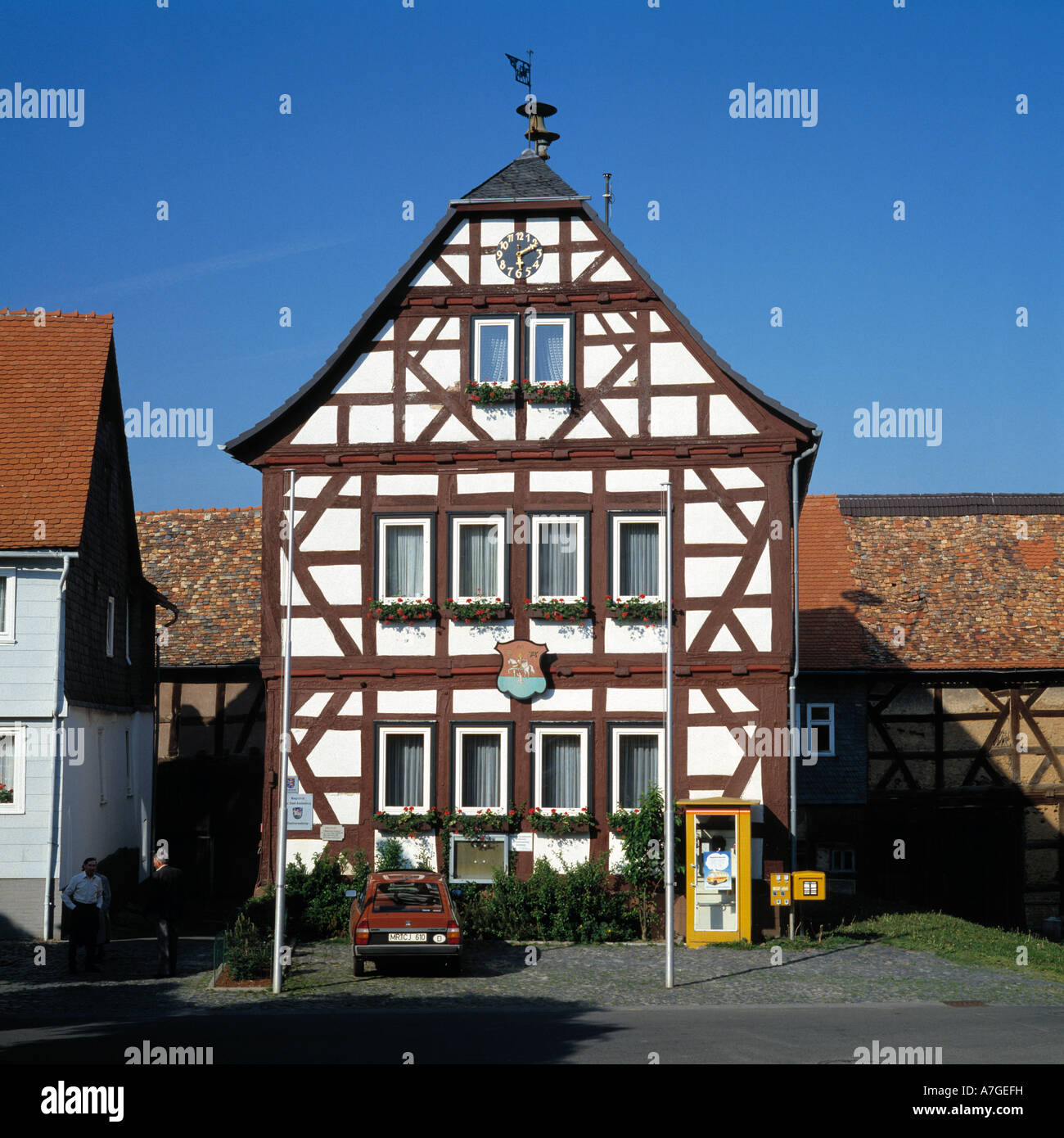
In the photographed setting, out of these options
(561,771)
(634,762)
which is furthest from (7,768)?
(634,762)

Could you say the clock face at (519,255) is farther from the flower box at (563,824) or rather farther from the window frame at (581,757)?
the flower box at (563,824)

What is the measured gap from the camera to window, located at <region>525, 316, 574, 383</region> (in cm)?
2355

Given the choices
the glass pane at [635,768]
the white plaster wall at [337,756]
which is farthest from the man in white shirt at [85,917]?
the glass pane at [635,768]

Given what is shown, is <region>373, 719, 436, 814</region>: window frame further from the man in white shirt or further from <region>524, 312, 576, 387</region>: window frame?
<region>524, 312, 576, 387</region>: window frame

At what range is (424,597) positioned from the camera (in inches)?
916

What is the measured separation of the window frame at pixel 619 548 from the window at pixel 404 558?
2985 mm

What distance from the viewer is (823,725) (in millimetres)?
30703

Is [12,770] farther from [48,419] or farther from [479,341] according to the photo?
[479,341]

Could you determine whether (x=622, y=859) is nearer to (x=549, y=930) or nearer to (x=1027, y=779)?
(x=549, y=930)

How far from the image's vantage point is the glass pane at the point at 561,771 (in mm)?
22750

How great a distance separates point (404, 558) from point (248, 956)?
304 inches

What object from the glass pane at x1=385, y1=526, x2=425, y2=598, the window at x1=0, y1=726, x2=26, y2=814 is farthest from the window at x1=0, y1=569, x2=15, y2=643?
the glass pane at x1=385, y1=526, x2=425, y2=598
